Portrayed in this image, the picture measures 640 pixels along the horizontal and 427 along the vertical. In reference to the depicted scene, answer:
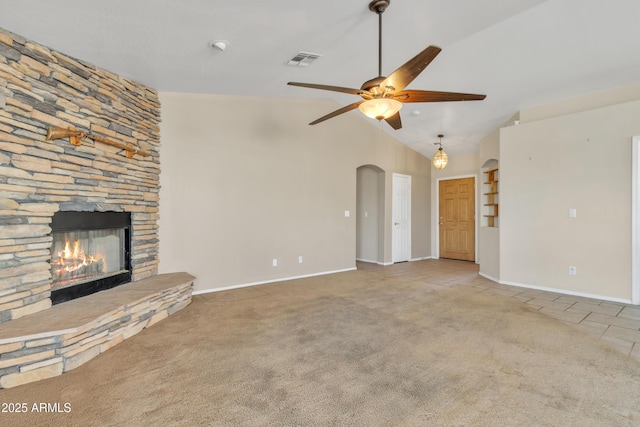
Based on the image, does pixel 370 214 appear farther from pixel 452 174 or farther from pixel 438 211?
pixel 452 174

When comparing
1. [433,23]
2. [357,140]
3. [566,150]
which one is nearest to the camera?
[433,23]

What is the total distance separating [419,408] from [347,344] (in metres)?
0.98

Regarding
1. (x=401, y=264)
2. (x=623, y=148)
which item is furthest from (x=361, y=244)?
(x=623, y=148)

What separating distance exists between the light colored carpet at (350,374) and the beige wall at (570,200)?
143cm

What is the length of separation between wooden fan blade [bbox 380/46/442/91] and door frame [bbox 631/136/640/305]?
12.0 feet

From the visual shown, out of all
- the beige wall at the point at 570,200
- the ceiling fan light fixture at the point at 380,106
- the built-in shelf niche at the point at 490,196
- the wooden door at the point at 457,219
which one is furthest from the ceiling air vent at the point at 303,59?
the wooden door at the point at 457,219

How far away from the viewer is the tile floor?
2957 millimetres

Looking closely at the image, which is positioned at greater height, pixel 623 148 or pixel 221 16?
pixel 221 16

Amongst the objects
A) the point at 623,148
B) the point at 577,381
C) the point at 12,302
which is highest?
the point at 623,148

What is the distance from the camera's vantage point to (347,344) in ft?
9.12

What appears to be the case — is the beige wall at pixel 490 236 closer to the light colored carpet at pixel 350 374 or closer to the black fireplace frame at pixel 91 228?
the light colored carpet at pixel 350 374

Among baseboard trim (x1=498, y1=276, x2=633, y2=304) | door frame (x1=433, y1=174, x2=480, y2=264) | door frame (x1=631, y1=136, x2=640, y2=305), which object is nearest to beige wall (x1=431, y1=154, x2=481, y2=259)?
door frame (x1=433, y1=174, x2=480, y2=264)

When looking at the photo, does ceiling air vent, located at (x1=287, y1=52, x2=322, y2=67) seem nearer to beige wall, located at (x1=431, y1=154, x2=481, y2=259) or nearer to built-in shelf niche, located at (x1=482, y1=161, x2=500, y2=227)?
built-in shelf niche, located at (x1=482, y1=161, x2=500, y2=227)

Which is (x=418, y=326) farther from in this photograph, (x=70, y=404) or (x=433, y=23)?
(x=433, y=23)
